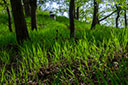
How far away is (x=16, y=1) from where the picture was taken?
4672 mm

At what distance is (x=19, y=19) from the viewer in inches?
188

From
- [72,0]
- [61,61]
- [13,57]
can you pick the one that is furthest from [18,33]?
[61,61]

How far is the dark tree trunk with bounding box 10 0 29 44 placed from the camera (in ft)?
15.4

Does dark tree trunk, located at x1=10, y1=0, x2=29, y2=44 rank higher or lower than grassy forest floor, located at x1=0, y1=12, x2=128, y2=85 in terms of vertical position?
higher

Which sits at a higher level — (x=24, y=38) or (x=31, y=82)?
(x=24, y=38)

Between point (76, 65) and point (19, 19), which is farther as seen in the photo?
point (19, 19)

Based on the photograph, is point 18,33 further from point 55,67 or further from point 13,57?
point 55,67

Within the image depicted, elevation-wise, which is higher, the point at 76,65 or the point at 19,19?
the point at 19,19

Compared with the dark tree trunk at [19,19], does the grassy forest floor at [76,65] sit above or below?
below

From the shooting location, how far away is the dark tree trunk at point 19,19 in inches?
185

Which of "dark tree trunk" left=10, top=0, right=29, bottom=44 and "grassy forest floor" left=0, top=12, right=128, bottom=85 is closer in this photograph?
"grassy forest floor" left=0, top=12, right=128, bottom=85

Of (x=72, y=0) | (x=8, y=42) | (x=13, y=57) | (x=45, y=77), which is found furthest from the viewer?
(x=8, y=42)

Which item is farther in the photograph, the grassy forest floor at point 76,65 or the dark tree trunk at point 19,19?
the dark tree trunk at point 19,19

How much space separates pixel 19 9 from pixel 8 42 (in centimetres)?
159
